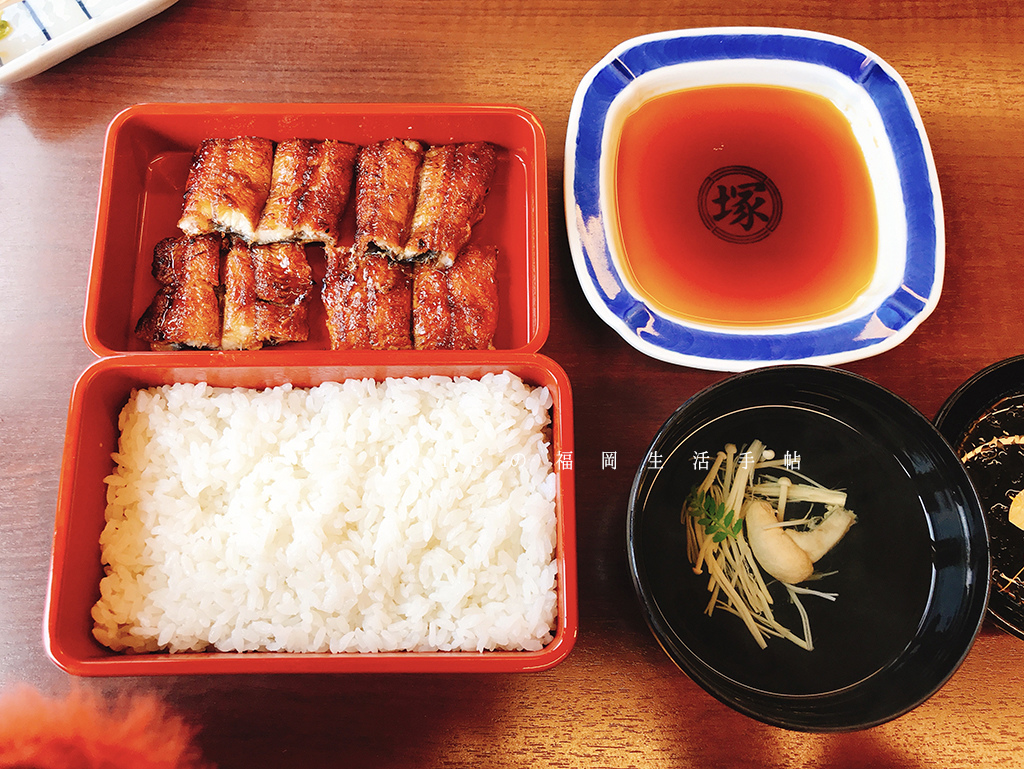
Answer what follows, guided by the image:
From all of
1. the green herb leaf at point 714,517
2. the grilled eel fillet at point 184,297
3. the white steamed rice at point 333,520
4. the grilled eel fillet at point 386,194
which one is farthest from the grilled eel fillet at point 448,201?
the green herb leaf at point 714,517

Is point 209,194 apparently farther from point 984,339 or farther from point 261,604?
point 984,339

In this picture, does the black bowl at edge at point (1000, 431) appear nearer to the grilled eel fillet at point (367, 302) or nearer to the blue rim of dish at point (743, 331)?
the blue rim of dish at point (743, 331)

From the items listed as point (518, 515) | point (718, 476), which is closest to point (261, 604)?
point (518, 515)

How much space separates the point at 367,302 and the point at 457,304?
246mm

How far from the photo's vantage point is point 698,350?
1733 mm

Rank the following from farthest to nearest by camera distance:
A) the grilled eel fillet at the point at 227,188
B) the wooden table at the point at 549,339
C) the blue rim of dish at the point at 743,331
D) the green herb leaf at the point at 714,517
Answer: the grilled eel fillet at the point at 227,188
the blue rim of dish at the point at 743,331
the wooden table at the point at 549,339
the green herb leaf at the point at 714,517

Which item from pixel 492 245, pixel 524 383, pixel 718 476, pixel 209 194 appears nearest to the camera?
pixel 718 476

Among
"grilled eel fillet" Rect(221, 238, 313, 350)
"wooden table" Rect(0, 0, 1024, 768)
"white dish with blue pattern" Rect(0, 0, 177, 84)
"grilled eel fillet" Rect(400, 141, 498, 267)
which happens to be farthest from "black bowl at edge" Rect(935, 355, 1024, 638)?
"white dish with blue pattern" Rect(0, 0, 177, 84)

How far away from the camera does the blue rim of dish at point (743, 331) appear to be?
1740 mm

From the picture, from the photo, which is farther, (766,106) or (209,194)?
(766,106)

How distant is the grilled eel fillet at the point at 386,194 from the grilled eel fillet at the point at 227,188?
0.94ft

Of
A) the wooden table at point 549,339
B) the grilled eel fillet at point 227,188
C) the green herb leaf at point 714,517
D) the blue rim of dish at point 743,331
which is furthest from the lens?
the grilled eel fillet at point 227,188

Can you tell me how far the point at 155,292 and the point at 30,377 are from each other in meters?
0.39

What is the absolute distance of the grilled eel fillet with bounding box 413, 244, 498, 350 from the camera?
71.0 inches
